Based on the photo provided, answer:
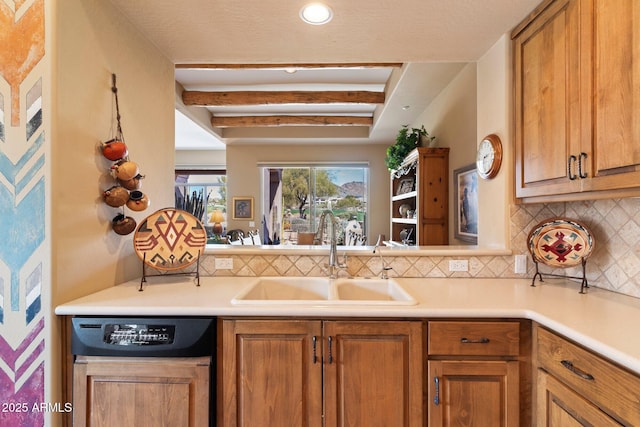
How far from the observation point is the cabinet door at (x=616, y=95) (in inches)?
41.4

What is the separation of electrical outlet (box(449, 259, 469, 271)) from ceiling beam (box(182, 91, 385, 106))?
2623 millimetres

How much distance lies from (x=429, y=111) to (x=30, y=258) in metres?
3.72

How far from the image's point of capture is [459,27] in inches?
66.4

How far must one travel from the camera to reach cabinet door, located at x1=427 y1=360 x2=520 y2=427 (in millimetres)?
1187

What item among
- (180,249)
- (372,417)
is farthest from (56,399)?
(372,417)

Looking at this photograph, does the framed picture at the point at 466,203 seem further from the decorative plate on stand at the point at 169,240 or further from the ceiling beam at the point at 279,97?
the decorative plate on stand at the point at 169,240

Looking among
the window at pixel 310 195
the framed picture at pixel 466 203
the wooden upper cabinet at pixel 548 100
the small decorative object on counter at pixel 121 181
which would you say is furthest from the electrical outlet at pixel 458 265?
the window at pixel 310 195

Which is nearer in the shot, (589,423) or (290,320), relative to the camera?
(589,423)

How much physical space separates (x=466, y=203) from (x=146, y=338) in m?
2.60

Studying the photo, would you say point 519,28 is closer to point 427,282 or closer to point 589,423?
point 427,282

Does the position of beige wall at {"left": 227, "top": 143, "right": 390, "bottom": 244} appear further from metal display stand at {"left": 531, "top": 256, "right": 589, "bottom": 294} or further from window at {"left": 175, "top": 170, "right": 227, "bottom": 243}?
metal display stand at {"left": 531, "top": 256, "right": 589, "bottom": 294}

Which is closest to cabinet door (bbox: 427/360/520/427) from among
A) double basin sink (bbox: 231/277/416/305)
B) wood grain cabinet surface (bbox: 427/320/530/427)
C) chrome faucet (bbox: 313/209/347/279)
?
wood grain cabinet surface (bbox: 427/320/530/427)

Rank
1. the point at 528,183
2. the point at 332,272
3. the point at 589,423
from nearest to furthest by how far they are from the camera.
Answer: the point at 589,423 < the point at 528,183 < the point at 332,272

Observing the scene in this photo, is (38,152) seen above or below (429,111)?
below
